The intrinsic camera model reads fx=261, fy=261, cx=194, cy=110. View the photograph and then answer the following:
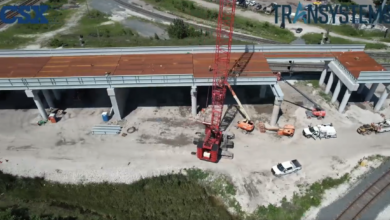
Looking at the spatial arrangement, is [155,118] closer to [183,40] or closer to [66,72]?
[66,72]

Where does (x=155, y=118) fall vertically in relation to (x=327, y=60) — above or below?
below

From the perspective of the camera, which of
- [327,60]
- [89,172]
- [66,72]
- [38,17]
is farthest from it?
[38,17]

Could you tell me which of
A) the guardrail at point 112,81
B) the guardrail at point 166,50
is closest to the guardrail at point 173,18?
the guardrail at point 166,50

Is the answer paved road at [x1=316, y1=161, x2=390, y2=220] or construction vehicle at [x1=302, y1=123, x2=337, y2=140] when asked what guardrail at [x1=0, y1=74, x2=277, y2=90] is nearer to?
construction vehicle at [x1=302, y1=123, x2=337, y2=140]

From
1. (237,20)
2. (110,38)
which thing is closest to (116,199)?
(110,38)

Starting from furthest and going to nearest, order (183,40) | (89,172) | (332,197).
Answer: (183,40) < (89,172) < (332,197)

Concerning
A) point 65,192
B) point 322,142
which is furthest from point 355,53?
point 65,192

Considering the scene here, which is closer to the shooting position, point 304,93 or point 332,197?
point 332,197
